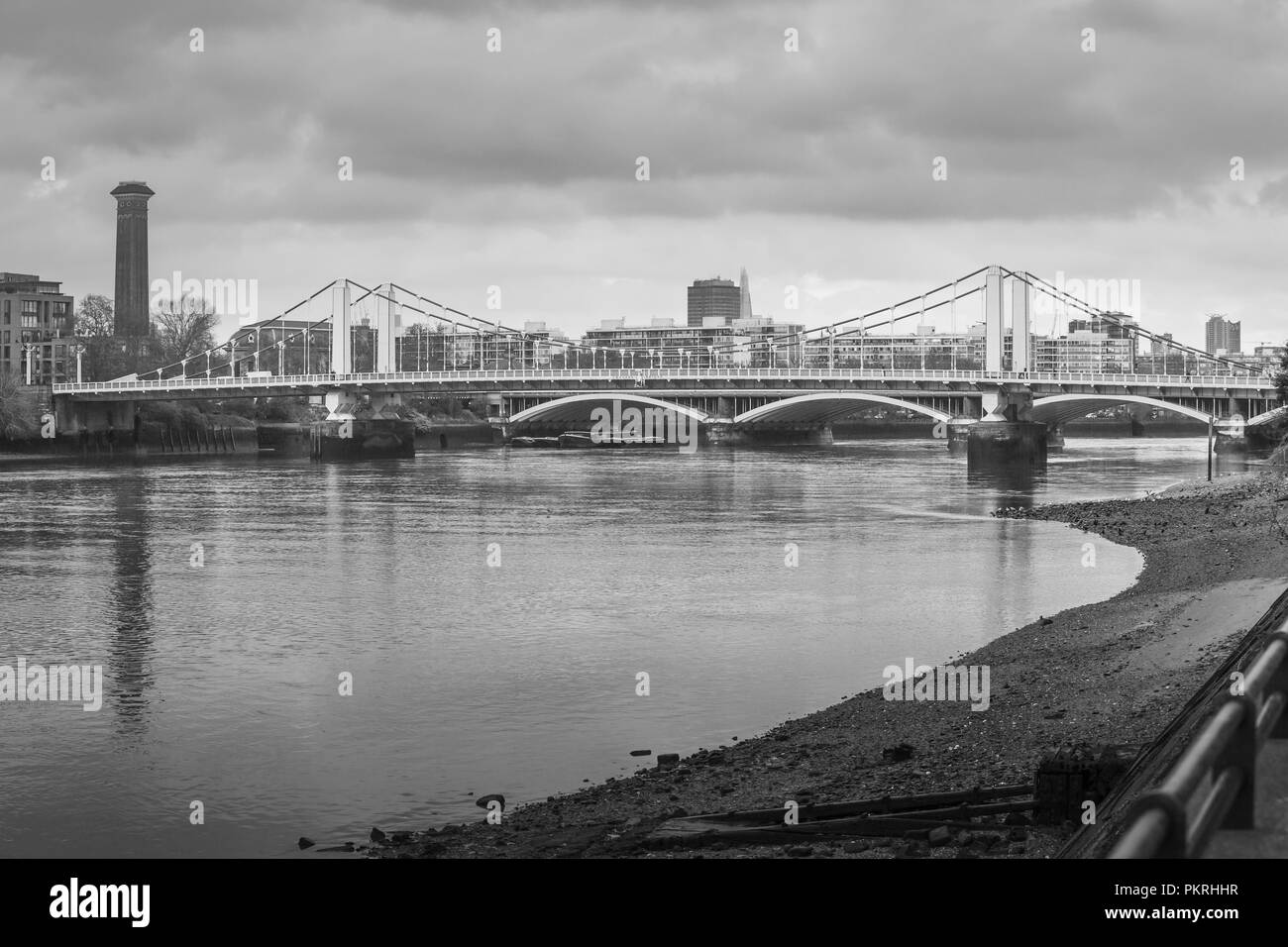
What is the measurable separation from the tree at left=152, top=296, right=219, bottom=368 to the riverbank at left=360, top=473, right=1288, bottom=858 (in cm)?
7402

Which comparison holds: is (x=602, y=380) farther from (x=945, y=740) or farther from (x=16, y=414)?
(x=945, y=740)

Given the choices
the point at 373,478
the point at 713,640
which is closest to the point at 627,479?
the point at 373,478

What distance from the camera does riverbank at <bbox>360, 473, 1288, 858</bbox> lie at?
7.54 m

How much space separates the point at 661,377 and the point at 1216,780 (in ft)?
199

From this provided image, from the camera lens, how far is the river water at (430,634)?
30.5ft

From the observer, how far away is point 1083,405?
202ft

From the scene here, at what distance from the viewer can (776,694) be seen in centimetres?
1205
